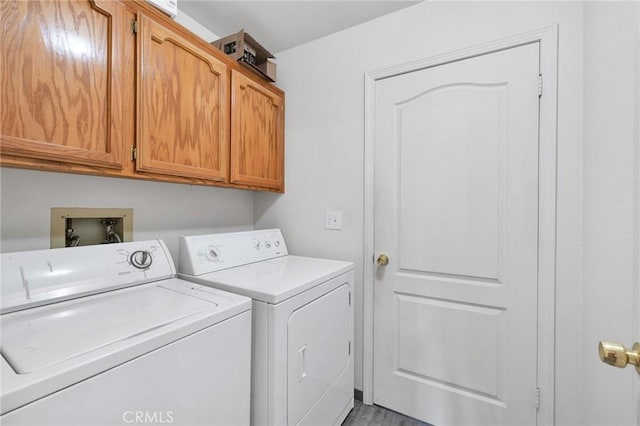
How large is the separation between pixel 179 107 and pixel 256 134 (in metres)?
0.56

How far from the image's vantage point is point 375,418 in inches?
65.2

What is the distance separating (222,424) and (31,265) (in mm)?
898

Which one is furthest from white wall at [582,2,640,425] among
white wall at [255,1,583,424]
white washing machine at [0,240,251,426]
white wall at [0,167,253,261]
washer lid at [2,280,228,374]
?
white wall at [0,167,253,261]

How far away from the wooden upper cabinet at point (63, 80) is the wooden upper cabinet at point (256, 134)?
615mm

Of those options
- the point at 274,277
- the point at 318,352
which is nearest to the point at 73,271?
the point at 274,277

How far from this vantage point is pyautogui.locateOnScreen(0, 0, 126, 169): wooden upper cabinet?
33.4 inches

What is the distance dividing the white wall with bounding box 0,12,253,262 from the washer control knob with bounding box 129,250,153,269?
25 cm

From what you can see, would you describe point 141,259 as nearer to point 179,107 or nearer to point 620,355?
point 179,107

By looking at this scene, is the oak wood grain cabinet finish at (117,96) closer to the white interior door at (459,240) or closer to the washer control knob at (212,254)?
the washer control knob at (212,254)

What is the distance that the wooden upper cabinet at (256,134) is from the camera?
164cm

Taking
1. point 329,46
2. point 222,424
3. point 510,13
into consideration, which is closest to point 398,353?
point 222,424

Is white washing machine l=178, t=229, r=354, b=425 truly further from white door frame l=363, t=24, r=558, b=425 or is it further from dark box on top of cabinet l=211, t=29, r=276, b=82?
dark box on top of cabinet l=211, t=29, r=276, b=82

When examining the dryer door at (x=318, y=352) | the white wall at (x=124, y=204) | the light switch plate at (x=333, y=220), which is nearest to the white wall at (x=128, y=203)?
the white wall at (x=124, y=204)

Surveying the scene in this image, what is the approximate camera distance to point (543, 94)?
4.32ft
